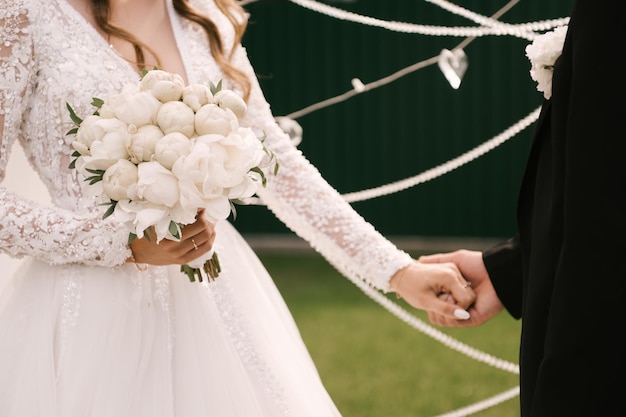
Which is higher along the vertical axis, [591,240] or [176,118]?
[176,118]

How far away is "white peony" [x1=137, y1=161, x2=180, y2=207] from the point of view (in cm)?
172

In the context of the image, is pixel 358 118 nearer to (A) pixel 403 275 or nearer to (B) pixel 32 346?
(A) pixel 403 275

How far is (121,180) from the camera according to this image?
1.73 meters

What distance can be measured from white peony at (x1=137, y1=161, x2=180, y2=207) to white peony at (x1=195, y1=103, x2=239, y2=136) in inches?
4.1

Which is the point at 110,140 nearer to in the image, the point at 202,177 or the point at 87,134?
the point at 87,134

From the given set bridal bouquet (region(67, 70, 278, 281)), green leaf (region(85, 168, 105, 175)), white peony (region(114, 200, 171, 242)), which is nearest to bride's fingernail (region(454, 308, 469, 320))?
bridal bouquet (region(67, 70, 278, 281))

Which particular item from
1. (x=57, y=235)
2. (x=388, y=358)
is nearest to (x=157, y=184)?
(x=57, y=235)

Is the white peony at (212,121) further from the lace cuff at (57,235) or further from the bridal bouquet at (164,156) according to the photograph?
the lace cuff at (57,235)

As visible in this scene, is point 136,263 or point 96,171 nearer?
point 96,171

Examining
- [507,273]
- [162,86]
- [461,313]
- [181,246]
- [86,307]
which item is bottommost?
[461,313]

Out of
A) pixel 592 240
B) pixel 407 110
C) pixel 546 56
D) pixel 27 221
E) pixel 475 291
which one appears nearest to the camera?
pixel 592 240

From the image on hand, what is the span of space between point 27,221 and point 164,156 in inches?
15.9

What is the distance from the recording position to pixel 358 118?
926 centimetres

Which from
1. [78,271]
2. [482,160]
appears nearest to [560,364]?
[78,271]
